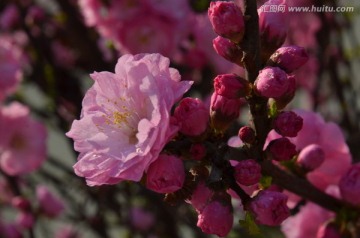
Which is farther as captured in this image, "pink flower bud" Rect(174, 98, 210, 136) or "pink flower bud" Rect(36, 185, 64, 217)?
"pink flower bud" Rect(36, 185, 64, 217)

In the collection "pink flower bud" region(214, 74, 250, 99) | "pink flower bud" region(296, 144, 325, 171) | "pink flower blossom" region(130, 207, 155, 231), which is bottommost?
"pink flower blossom" region(130, 207, 155, 231)

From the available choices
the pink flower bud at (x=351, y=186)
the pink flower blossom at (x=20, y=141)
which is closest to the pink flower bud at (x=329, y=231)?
the pink flower bud at (x=351, y=186)

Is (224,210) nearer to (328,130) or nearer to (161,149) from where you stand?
(161,149)

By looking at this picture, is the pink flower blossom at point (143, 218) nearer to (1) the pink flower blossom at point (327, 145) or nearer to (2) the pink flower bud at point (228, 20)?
(1) the pink flower blossom at point (327, 145)

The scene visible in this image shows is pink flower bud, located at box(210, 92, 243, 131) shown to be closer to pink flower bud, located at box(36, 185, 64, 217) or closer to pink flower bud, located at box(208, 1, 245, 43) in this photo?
pink flower bud, located at box(208, 1, 245, 43)

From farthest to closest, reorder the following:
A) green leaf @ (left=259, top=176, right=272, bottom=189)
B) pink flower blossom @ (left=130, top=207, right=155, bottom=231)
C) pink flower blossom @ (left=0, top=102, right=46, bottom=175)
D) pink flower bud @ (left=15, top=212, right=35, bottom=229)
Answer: pink flower blossom @ (left=130, top=207, right=155, bottom=231), pink flower blossom @ (left=0, top=102, right=46, bottom=175), pink flower bud @ (left=15, top=212, right=35, bottom=229), green leaf @ (left=259, top=176, right=272, bottom=189)

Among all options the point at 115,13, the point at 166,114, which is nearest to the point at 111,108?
the point at 166,114

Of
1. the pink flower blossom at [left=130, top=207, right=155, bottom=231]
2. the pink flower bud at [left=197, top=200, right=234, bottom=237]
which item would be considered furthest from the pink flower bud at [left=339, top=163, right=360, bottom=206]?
the pink flower blossom at [left=130, top=207, right=155, bottom=231]
